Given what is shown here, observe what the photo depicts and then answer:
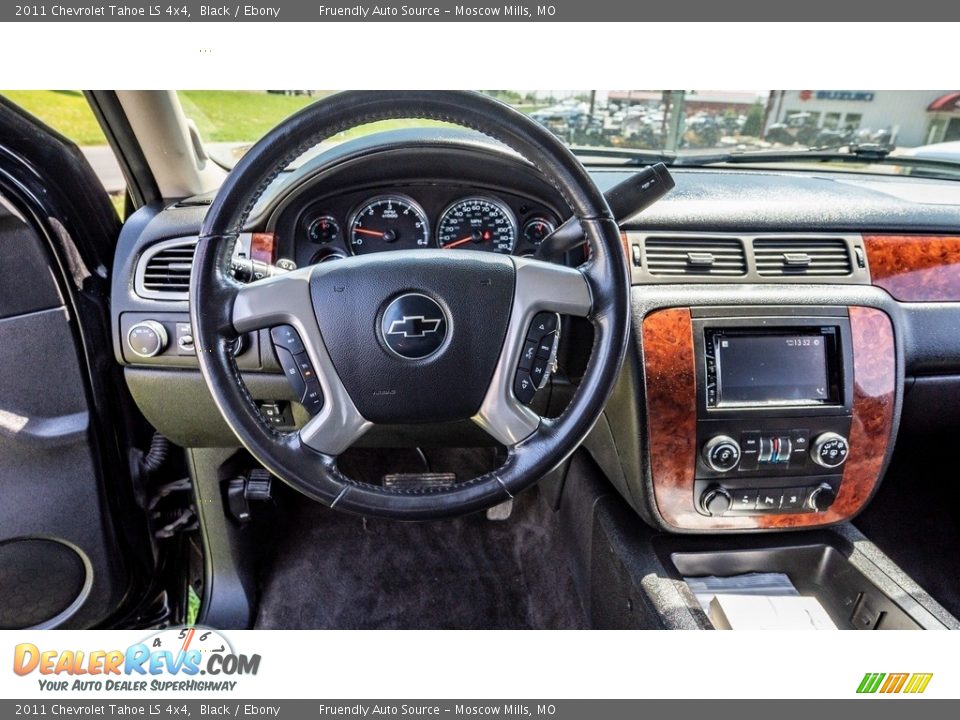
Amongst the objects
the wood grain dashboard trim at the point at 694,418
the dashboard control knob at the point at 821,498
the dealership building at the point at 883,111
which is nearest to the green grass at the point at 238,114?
the wood grain dashboard trim at the point at 694,418

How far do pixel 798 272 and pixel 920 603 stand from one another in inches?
30.7

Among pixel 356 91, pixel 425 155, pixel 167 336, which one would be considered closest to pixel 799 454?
pixel 425 155

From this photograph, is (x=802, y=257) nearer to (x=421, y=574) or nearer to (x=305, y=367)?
(x=305, y=367)

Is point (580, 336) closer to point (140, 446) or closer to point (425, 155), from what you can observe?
point (425, 155)

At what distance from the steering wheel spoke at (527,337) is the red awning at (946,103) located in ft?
4.14

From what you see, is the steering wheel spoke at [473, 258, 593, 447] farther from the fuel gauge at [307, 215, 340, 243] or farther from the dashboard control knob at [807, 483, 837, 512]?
the dashboard control knob at [807, 483, 837, 512]

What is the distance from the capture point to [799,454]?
4.75 ft

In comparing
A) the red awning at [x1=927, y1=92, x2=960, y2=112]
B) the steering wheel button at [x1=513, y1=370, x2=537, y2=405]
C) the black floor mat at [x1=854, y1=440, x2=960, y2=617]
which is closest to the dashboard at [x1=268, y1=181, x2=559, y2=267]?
the steering wheel button at [x1=513, y1=370, x2=537, y2=405]

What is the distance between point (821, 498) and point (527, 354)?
91 centimetres

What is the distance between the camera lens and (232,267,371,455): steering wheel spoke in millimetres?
1042

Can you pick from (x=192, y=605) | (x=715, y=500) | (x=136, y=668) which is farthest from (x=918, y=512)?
(x=192, y=605)

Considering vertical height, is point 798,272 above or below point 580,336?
above

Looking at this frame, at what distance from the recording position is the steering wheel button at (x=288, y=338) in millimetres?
1078

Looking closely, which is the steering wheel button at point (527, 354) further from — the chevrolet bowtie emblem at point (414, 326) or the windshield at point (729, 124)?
the windshield at point (729, 124)
